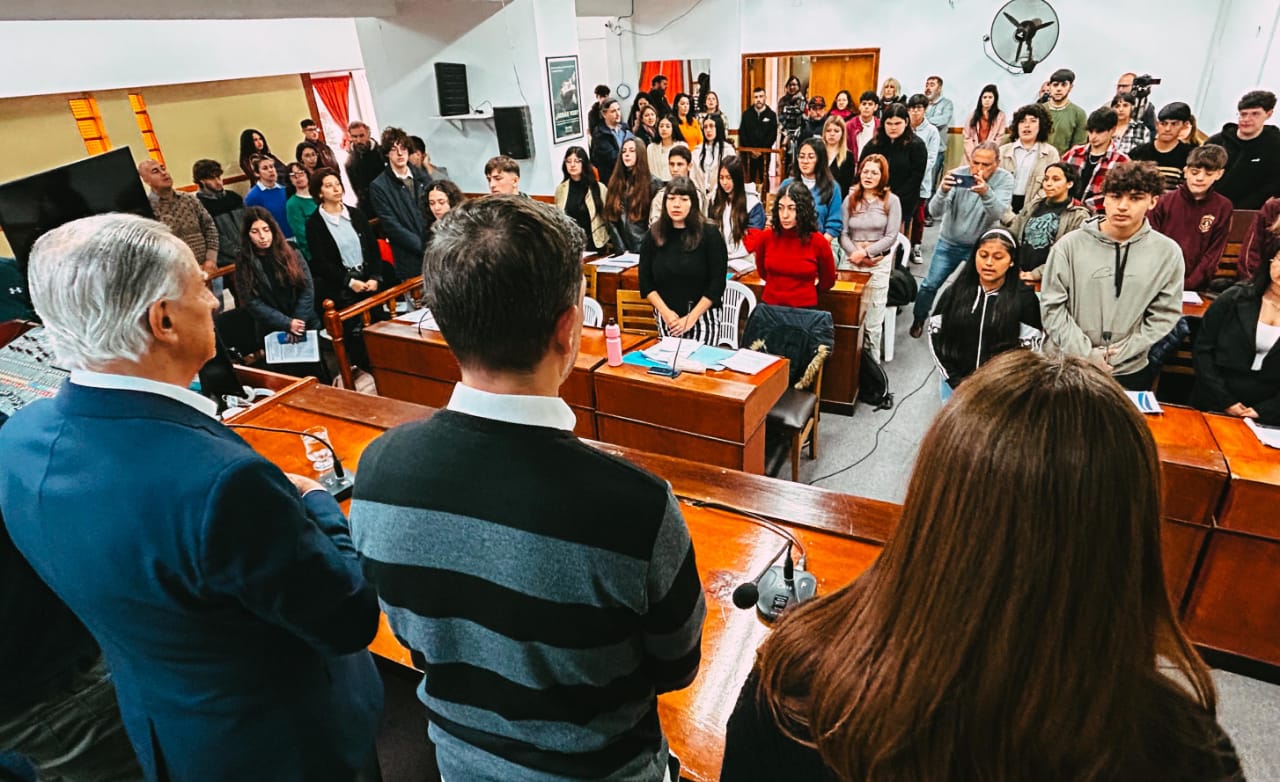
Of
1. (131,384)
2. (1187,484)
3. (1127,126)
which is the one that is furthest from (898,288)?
(131,384)

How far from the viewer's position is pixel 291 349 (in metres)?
3.87

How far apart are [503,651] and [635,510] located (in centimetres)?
26

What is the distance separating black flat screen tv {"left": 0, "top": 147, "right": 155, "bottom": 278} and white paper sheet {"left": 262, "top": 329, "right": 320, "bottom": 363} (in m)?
1.36

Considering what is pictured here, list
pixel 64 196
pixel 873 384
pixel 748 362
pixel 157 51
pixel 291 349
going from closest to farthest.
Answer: pixel 64 196 → pixel 748 362 → pixel 291 349 → pixel 873 384 → pixel 157 51

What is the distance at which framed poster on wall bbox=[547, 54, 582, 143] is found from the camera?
6184 mm

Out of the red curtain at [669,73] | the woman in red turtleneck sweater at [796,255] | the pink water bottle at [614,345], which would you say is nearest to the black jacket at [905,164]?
the woman in red turtleneck sweater at [796,255]

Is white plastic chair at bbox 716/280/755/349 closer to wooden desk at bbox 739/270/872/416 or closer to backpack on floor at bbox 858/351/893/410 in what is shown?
wooden desk at bbox 739/270/872/416

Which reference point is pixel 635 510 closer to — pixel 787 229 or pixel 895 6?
pixel 787 229

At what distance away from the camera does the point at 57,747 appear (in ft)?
4.85

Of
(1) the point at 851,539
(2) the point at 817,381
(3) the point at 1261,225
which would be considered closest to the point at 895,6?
(3) the point at 1261,225

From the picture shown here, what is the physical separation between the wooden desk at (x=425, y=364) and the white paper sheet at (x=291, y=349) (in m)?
0.29

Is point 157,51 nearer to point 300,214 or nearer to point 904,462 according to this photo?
point 300,214

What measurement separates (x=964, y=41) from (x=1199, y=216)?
5831mm

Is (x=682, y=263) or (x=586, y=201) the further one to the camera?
(x=586, y=201)
